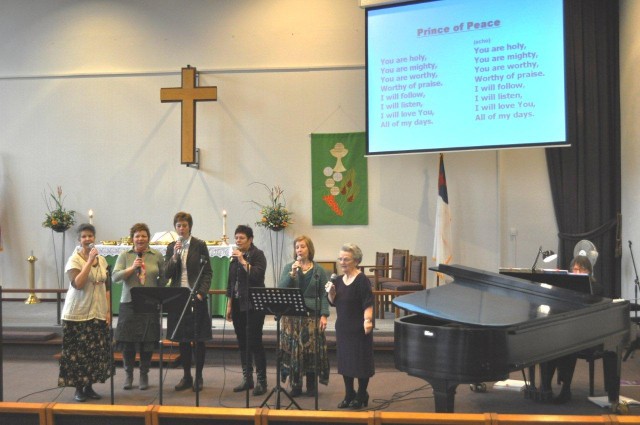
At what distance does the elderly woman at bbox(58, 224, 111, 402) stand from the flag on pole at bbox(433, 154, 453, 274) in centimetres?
533

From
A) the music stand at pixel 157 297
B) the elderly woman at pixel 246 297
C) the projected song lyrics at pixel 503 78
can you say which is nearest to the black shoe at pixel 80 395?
the music stand at pixel 157 297

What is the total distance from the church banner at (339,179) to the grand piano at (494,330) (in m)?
5.39

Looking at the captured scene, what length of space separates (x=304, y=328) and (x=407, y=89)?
14.5ft

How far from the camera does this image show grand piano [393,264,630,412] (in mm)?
4039

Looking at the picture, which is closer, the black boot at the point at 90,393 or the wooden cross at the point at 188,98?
the black boot at the point at 90,393

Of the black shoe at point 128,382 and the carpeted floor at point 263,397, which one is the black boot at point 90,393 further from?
the black shoe at point 128,382

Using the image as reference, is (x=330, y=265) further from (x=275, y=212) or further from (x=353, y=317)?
(x=353, y=317)

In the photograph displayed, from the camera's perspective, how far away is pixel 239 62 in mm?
10680

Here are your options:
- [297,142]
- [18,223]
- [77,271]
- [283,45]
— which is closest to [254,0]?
[283,45]

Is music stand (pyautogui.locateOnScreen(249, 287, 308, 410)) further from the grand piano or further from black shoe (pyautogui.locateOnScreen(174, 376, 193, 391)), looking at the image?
black shoe (pyautogui.locateOnScreen(174, 376, 193, 391))

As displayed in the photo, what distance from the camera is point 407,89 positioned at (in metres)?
8.95

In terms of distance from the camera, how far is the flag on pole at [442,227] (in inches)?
375

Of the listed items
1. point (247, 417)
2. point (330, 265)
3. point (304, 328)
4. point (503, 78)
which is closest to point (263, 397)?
point (304, 328)

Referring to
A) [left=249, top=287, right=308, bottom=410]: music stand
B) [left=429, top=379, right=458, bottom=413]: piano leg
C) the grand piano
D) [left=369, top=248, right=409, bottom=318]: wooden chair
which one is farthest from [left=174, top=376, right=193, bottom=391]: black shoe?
[left=369, top=248, right=409, bottom=318]: wooden chair
